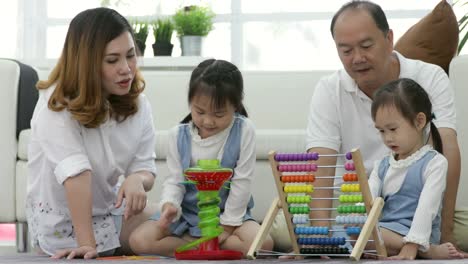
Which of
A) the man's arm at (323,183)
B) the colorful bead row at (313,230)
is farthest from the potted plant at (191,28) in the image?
the colorful bead row at (313,230)

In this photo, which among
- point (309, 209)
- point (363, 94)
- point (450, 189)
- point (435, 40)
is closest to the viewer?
point (309, 209)

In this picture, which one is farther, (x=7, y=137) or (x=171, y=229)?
(x=7, y=137)

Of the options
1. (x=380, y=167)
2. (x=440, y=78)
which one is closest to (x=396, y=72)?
(x=440, y=78)

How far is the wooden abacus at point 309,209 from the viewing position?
2432mm

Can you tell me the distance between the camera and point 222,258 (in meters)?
2.54

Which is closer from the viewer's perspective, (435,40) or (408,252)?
(408,252)

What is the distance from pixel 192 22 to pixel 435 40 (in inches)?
80.6

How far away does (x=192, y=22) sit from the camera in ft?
17.8

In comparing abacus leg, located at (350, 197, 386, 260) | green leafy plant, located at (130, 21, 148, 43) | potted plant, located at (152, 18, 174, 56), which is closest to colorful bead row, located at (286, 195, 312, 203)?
abacus leg, located at (350, 197, 386, 260)

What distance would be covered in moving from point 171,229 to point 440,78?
909 millimetres

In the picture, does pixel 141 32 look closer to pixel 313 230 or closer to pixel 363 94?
pixel 363 94

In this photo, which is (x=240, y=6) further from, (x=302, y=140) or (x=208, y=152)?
(x=208, y=152)

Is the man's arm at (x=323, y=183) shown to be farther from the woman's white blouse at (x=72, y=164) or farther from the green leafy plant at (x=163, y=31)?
the green leafy plant at (x=163, y=31)

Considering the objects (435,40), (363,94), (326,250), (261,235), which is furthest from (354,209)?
(435,40)
